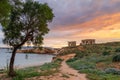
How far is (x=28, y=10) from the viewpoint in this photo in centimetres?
2830

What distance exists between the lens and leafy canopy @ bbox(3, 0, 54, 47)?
28375 millimetres

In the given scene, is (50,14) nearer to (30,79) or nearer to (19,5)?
(19,5)

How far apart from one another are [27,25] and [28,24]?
144 millimetres

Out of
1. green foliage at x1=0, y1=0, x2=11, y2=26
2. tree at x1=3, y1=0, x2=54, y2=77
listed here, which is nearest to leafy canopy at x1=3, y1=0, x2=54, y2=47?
tree at x1=3, y1=0, x2=54, y2=77

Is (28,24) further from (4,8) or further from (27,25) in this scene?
(4,8)

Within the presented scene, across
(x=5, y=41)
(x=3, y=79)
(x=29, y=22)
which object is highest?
(x=29, y=22)

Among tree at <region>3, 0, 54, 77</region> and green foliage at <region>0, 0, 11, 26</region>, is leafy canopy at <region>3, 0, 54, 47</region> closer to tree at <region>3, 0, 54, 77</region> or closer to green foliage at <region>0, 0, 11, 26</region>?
tree at <region>3, 0, 54, 77</region>

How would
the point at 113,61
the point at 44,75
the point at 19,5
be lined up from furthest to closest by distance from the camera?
the point at 113,61 → the point at 44,75 → the point at 19,5

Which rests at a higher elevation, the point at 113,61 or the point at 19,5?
the point at 19,5

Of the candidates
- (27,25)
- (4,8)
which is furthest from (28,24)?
(4,8)

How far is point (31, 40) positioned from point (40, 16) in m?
2.60

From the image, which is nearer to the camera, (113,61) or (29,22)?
(29,22)

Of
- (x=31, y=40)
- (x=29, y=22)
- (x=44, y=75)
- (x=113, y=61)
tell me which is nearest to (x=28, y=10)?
(x=29, y=22)

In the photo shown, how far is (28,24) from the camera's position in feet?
93.5
